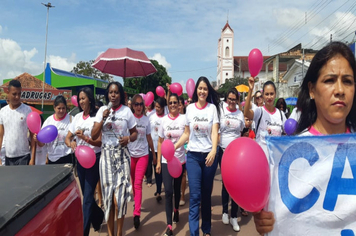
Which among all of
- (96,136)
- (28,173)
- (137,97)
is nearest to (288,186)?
(28,173)

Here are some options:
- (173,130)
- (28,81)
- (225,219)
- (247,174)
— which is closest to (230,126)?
(173,130)

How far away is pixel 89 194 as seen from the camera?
3.46 m

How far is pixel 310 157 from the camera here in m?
1.44

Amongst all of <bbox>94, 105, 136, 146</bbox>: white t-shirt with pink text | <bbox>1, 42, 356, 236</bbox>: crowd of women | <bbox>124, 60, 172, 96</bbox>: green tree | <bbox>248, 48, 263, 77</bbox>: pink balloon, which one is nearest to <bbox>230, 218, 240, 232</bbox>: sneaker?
<bbox>1, 42, 356, 236</bbox>: crowd of women

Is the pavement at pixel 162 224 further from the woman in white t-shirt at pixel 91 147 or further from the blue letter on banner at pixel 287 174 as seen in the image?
the blue letter on banner at pixel 287 174

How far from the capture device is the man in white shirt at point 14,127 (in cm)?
414

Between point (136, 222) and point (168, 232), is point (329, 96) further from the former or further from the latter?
point (136, 222)

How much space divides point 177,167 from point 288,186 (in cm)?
243

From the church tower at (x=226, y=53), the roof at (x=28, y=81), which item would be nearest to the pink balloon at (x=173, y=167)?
the roof at (x=28, y=81)

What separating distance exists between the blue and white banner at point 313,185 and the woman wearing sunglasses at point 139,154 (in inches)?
121

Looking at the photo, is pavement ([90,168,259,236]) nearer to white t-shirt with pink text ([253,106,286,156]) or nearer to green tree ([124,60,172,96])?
white t-shirt with pink text ([253,106,286,156])

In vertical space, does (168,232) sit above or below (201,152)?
below

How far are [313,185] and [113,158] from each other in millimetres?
2559

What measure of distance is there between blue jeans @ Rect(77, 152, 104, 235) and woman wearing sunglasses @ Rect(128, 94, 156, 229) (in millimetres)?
644
